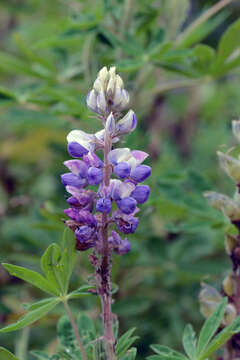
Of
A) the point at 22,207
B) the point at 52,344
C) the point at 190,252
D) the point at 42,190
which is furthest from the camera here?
the point at 42,190

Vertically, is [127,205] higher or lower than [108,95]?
lower

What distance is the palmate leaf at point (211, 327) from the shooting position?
101cm

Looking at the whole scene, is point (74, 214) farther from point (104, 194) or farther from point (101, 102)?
point (101, 102)

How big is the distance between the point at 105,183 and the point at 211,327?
1.30 feet

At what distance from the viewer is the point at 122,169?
923 millimetres

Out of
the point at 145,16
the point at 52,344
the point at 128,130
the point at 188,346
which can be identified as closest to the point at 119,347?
the point at 188,346

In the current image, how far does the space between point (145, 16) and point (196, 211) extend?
771 mm

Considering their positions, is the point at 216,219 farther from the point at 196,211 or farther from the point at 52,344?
the point at 52,344

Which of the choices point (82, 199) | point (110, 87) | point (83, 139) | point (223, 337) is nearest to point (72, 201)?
point (82, 199)

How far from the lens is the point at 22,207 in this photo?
2475mm

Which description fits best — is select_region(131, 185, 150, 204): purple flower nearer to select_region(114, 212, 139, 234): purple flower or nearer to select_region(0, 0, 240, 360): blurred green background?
select_region(114, 212, 139, 234): purple flower

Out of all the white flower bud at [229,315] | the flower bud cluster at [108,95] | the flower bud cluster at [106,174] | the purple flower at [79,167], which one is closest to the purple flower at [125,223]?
the flower bud cluster at [106,174]

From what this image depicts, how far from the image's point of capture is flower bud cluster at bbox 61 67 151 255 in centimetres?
94

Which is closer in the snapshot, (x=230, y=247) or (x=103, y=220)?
(x=103, y=220)
